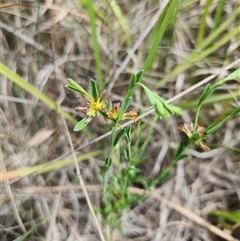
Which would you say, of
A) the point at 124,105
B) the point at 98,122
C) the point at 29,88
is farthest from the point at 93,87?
the point at 98,122

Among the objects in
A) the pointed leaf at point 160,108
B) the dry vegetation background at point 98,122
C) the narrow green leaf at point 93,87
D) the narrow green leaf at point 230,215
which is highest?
the narrow green leaf at point 93,87

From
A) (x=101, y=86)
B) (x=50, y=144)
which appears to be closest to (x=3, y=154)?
(x=50, y=144)

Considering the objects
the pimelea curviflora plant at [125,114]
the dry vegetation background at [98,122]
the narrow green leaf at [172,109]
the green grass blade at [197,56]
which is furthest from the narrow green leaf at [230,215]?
the narrow green leaf at [172,109]

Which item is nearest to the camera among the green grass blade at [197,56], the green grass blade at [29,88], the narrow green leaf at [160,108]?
the narrow green leaf at [160,108]

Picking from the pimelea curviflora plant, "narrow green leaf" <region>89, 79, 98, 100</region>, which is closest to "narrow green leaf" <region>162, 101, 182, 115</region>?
the pimelea curviflora plant

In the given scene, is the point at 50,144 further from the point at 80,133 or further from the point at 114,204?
the point at 114,204

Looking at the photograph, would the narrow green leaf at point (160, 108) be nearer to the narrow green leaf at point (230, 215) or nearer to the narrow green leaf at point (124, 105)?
the narrow green leaf at point (124, 105)
